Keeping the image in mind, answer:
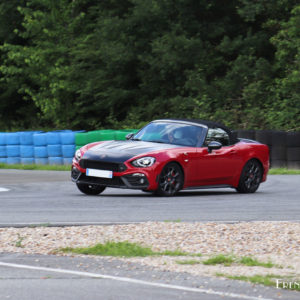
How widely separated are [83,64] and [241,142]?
24.9m

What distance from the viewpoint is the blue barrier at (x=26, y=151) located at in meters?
26.7

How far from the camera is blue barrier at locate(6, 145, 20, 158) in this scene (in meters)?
27.0

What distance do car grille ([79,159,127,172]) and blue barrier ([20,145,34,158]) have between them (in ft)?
40.4

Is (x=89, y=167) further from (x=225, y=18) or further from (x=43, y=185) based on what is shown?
(x=225, y=18)

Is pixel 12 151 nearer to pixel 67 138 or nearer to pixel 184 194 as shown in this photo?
pixel 67 138

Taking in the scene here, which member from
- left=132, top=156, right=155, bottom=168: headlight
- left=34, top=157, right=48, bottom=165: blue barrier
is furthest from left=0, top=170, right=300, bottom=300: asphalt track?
left=34, top=157, right=48, bottom=165: blue barrier

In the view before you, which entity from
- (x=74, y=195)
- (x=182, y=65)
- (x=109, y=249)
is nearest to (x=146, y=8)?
(x=182, y=65)

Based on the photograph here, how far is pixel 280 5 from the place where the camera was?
35750 mm

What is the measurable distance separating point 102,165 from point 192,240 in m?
5.39

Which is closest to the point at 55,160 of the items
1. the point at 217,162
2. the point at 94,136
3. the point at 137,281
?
the point at 94,136

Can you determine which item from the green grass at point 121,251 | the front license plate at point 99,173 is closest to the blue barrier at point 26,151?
the front license plate at point 99,173

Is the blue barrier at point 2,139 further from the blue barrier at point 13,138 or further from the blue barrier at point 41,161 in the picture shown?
the blue barrier at point 41,161

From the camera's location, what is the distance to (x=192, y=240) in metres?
9.23

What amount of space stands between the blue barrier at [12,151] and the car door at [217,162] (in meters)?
12.2
